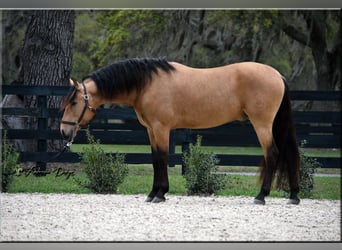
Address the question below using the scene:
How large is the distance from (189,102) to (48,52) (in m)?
3.84

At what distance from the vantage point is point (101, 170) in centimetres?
767

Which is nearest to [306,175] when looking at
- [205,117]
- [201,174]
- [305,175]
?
[305,175]

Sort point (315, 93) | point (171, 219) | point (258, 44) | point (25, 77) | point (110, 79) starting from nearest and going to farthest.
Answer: point (171, 219) < point (110, 79) < point (315, 93) < point (25, 77) < point (258, 44)

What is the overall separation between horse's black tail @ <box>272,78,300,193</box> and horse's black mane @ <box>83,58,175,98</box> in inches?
56.8

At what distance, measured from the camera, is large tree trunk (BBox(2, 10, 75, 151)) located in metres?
10.1

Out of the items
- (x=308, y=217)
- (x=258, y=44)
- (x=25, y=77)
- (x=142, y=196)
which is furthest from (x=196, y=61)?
(x=308, y=217)

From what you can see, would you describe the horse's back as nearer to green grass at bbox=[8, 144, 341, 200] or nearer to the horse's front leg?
the horse's front leg

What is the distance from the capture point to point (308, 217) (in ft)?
20.8

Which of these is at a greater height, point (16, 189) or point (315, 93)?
point (315, 93)

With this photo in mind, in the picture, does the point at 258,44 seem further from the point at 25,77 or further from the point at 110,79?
the point at 110,79

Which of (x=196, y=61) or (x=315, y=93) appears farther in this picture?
(x=196, y=61)

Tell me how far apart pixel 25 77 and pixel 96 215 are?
15.6 feet

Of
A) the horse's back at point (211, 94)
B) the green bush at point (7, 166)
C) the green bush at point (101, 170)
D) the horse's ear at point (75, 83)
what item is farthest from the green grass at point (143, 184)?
the horse's ear at point (75, 83)

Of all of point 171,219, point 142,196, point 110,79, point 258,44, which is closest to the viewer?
point 171,219
